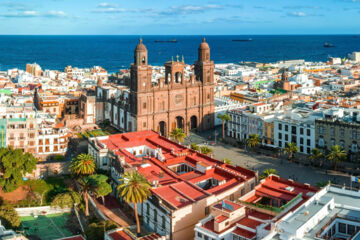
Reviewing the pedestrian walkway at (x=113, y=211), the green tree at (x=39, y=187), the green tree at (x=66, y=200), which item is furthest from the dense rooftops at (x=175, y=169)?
the green tree at (x=39, y=187)

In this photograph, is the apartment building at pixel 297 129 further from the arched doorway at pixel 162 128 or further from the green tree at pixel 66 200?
the green tree at pixel 66 200

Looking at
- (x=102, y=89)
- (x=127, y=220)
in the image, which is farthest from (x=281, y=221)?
(x=102, y=89)

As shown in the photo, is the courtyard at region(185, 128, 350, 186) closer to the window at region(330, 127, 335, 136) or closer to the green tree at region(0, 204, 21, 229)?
the window at region(330, 127, 335, 136)

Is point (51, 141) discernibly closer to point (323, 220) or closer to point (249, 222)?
point (249, 222)

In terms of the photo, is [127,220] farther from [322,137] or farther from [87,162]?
[322,137]

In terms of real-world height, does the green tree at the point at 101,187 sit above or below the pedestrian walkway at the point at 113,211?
above

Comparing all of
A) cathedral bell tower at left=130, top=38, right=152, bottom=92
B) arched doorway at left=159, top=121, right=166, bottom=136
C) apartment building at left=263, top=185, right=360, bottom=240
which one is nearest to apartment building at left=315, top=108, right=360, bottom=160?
apartment building at left=263, top=185, right=360, bottom=240

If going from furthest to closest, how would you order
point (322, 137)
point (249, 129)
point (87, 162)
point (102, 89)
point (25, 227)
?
point (102, 89)
point (249, 129)
point (322, 137)
point (87, 162)
point (25, 227)
